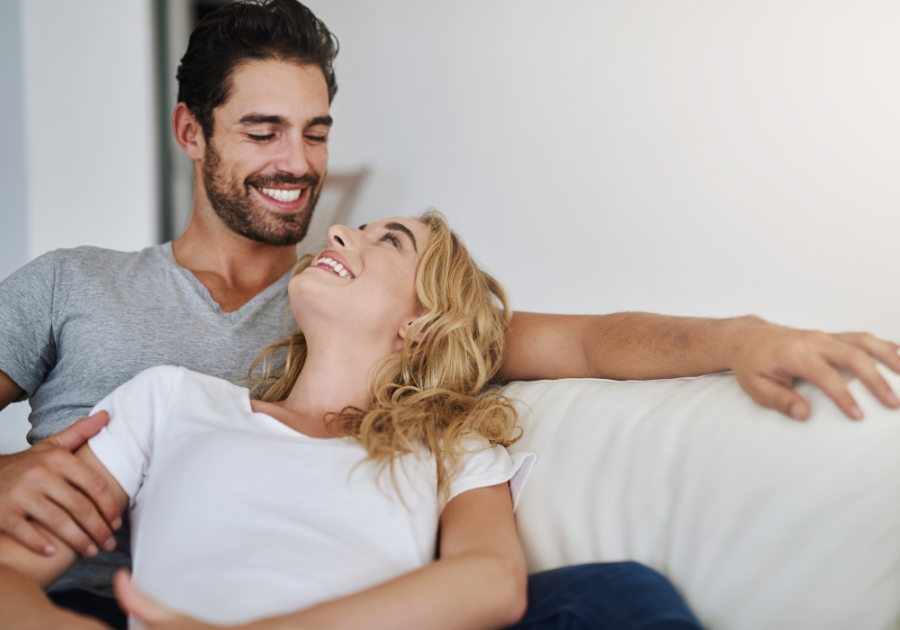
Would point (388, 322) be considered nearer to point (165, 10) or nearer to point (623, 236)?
point (623, 236)

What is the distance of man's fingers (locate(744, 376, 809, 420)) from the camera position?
0.80 metres

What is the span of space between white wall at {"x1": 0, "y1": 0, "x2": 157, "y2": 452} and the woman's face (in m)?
1.98

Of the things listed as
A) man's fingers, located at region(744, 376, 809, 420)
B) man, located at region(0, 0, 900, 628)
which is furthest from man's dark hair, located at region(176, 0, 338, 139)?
man's fingers, located at region(744, 376, 809, 420)

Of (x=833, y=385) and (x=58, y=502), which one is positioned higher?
(x=833, y=385)

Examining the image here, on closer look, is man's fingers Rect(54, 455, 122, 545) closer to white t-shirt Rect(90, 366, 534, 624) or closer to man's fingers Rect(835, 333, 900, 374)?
white t-shirt Rect(90, 366, 534, 624)

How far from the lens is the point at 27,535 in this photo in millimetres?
896

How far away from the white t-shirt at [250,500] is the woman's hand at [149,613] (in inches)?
2.7

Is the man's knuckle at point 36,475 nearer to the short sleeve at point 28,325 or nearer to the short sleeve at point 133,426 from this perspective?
the short sleeve at point 133,426

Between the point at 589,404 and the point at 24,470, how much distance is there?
92cm

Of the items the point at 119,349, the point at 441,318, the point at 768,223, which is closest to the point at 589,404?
the point at 441,318

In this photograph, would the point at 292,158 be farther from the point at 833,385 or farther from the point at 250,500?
the point at 833,385

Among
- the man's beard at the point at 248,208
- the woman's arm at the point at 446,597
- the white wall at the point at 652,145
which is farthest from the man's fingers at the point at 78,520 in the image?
the white wall at the point at 652,145

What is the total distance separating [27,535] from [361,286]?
0.66m

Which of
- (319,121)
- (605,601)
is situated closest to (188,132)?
(319,121)
